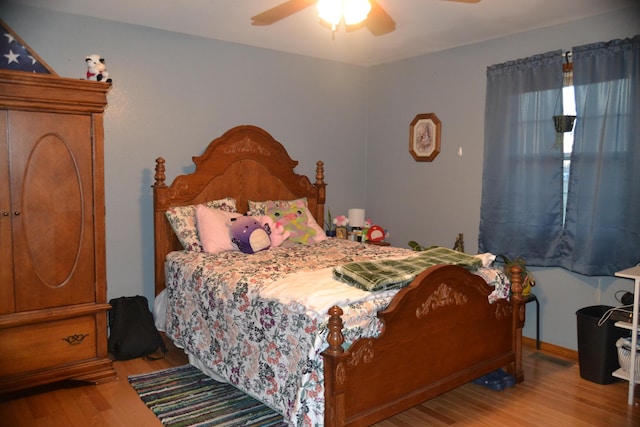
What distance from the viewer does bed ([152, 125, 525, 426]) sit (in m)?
2.23

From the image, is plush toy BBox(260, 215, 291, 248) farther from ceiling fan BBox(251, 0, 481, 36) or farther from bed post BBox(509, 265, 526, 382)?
bed post BBox(509, 265, 526, 382)

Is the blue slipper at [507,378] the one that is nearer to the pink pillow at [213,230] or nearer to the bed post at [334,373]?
the bed post at [334,373]

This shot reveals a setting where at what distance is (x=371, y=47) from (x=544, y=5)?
61.0 inches

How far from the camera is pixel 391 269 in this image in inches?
107

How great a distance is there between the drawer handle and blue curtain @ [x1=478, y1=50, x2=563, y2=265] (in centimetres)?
307

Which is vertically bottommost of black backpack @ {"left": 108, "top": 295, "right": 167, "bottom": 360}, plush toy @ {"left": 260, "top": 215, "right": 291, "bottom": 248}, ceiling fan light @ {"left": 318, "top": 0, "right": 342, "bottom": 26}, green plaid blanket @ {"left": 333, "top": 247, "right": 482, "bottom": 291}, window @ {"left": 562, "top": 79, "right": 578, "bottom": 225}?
black backpack @ {"left": 108, "top": 295, "right": 167, "bottom": 360}

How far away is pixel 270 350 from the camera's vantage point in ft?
8.23

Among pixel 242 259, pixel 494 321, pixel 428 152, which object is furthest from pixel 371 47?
pixel 494 321

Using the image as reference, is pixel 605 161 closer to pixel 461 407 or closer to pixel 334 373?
pixel 461 407

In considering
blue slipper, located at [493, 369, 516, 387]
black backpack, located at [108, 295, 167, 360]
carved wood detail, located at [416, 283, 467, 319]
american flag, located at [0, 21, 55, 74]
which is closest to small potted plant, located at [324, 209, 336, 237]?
black backpack, located at [108, 295, 167, 360]

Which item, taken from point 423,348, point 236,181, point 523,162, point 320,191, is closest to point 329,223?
point 320,191

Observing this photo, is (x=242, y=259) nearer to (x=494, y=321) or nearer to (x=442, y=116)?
(x=494, y=321)

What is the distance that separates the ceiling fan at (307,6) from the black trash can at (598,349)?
7.09 feet

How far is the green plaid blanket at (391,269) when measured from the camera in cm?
250
